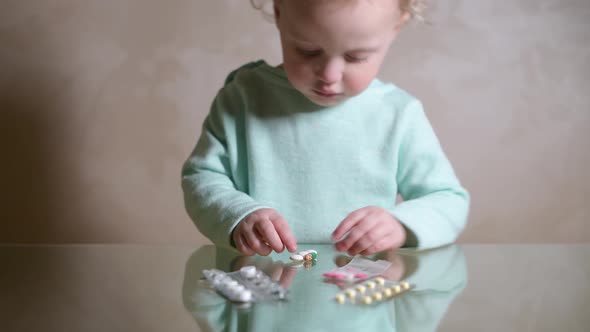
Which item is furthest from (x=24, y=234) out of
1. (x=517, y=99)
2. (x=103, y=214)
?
(x=517, y=99)

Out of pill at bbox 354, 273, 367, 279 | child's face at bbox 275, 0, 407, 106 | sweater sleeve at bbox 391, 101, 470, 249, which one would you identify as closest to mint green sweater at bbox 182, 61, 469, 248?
sweater sleeve at bbox 391, 101, 470, 249

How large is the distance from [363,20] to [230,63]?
527 millimetres

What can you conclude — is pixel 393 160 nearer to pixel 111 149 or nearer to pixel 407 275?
pixel 407 275

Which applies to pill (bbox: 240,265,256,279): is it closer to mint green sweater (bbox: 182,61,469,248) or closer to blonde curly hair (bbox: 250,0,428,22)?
mint green sweater (bbox: 182,61,469,248)

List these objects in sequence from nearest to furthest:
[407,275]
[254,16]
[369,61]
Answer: [407,275] → [369,61] → [254,16]

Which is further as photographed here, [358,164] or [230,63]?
[230,63]

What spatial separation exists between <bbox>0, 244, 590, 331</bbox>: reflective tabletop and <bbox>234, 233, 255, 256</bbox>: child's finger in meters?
0.01

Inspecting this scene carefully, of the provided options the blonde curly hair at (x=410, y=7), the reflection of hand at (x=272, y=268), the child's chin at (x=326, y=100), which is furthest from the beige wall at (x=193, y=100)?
the reflection of hand at (x=272, y=268)

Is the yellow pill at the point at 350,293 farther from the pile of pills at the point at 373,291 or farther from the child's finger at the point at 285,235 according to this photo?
the child's finger at the point at 285,235

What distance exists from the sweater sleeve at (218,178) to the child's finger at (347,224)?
11 cm

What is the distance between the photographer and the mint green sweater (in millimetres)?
985

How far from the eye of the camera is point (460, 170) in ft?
4.32

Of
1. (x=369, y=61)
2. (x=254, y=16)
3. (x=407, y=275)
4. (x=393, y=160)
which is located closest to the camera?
(x=407, y=275)

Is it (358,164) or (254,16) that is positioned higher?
(254,16)
